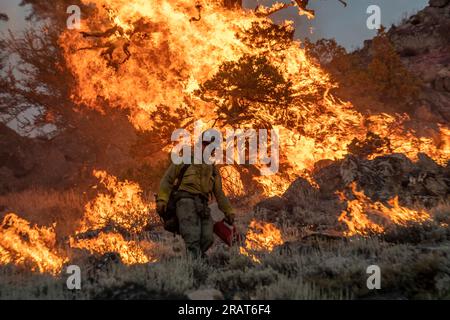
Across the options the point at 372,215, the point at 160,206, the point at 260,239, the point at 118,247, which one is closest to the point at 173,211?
the point at 160,206

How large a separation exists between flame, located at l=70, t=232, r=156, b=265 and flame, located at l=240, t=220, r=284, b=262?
1403mm

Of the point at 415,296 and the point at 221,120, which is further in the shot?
the point at 221,120

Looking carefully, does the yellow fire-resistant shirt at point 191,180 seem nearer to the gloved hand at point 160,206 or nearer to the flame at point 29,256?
the gloved hand at point 160,206

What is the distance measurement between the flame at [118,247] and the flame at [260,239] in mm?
1403

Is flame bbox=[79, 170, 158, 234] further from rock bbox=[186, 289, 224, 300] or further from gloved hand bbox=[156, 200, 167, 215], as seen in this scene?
rock bbox=[186, 289, 224, 300]

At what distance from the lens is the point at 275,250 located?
7.23m

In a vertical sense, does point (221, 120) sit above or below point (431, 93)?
below

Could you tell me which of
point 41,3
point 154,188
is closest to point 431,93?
point 154,188

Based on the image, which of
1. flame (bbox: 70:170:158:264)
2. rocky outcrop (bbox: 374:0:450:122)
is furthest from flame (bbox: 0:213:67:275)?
rocky outcrop (bbox: 374:0:450:122)

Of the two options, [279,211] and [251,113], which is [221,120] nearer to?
[251,113]

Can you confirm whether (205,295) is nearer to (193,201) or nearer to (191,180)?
(193,201)

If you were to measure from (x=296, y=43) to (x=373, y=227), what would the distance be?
6210 millimetres

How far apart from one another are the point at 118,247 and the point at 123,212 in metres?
4.17
